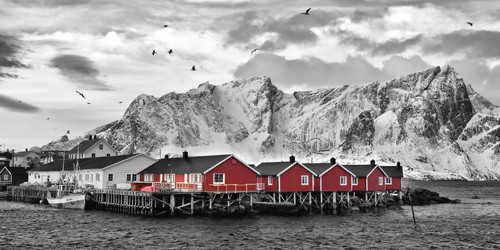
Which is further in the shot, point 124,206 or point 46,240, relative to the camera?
point 124,206

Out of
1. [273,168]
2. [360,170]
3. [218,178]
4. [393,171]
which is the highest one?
[273,168]

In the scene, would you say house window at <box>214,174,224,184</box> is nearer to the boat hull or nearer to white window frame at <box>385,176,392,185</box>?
the boat hull

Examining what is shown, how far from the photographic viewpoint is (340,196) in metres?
86.1

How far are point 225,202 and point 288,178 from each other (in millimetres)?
10179

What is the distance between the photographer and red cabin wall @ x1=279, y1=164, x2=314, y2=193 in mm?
77550

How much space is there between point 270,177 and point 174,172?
43.6 ft

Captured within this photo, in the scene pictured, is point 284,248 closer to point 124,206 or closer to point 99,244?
point 99,244

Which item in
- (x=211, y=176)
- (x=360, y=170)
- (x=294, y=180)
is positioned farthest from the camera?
(x=360, y=170)

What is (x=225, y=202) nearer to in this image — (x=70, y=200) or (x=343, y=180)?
(x=343, y=180)

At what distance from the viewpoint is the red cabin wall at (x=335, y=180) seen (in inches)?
3216

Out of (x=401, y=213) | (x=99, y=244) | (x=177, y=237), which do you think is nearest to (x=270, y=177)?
(x=401, y=213)

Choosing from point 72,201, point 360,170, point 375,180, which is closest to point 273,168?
point 360,170

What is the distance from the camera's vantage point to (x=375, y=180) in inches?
3469

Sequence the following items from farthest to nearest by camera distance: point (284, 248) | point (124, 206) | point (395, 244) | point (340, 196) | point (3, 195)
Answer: point (3, 195) < point (340, 196) < point (124, 206) < point (395, 244) < point (284, 248)
